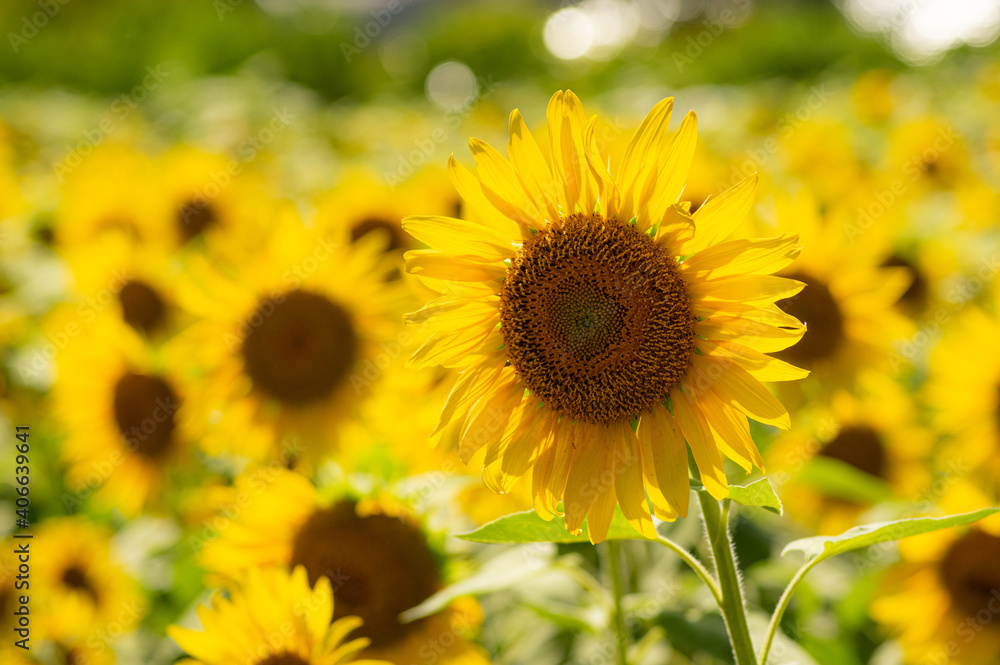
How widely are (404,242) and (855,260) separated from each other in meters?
1.76

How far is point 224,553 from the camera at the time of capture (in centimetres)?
195

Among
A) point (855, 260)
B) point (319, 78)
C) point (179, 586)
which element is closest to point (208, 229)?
point (179, 586)

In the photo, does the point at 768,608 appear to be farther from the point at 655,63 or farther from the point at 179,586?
the point at 655,63

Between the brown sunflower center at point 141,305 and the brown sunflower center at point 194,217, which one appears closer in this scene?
the brown sunflower center at point 141,305

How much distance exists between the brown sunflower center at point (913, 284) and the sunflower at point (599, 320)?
2.02 m

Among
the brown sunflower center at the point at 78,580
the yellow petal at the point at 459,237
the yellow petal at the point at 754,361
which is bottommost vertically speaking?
the brown sunflower center at the point at 78,580

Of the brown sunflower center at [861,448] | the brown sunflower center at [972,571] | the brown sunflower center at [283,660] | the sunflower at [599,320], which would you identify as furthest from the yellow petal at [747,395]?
the brown sunflower center at [861,448]

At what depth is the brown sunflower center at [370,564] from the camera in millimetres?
1901

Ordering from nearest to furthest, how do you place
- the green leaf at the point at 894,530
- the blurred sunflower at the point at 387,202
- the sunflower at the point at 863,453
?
1. the green leaf at the point at 894,530
2. the sunflower at the point at 863,453
3. the blurred sunflower at the point at 387,202

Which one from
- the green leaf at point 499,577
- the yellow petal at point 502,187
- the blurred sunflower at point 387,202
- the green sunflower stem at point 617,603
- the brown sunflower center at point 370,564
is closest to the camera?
the yellow petal at point 502,187

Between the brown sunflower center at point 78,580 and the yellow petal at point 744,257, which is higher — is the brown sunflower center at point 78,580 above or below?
below

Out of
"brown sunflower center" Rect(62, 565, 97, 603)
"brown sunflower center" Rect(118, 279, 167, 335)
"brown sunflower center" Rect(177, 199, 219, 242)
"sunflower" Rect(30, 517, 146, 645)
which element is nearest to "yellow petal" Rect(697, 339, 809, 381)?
"sunflower" Rect(30, 517, 146, 645)

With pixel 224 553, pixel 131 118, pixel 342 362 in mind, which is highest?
pixel 131 118

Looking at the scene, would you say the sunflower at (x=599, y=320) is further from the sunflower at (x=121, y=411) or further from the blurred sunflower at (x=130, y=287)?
the blurred sunflower at (x=130, y=287)
